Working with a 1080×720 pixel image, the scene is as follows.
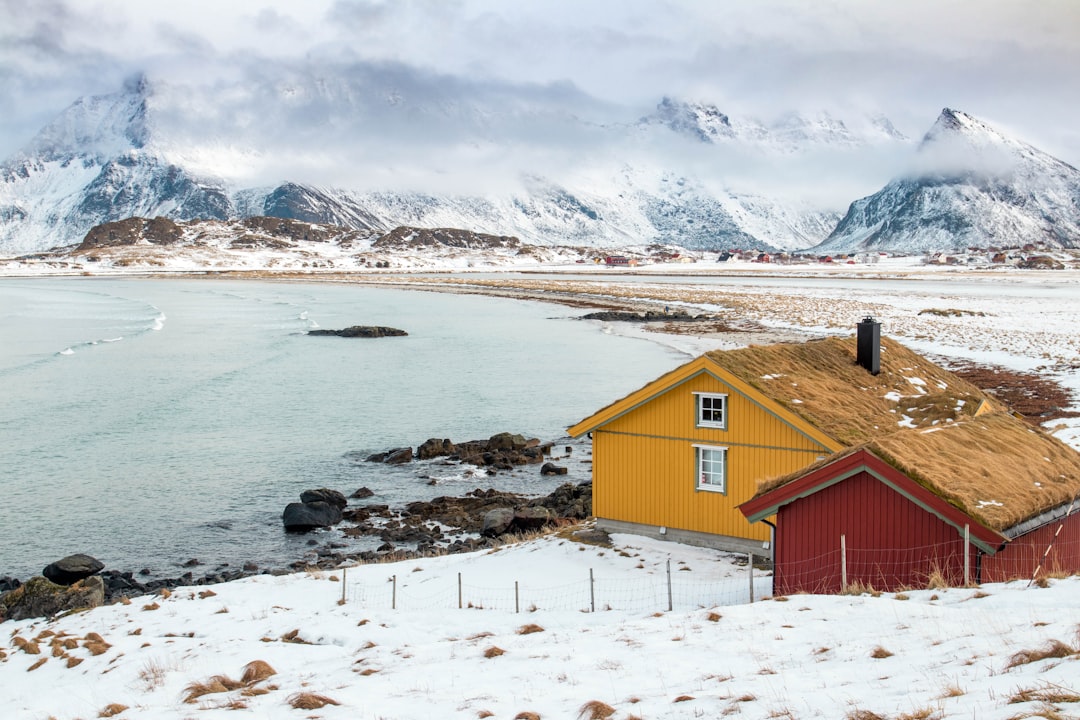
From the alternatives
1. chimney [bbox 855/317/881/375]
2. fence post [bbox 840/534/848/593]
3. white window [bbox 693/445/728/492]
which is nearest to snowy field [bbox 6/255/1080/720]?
fence post [bbox 840/534/848/593]

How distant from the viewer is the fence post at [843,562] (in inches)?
551

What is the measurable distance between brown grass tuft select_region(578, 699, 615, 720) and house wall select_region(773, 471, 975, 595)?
5.89m

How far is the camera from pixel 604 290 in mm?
140500

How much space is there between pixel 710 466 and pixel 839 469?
5.42m

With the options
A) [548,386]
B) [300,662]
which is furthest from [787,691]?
[548,386]

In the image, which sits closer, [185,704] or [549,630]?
[185,704]

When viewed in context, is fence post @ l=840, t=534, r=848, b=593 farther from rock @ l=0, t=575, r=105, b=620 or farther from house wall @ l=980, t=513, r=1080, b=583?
rock @ l=0, t=575, r=105, b=620

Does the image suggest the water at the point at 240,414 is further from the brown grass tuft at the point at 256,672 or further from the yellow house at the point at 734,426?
the brown grass tuft at the point at 256,672

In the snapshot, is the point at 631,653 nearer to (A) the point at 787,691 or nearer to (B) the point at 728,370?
(A) the point at 787,691

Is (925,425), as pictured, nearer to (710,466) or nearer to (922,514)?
(710,466)

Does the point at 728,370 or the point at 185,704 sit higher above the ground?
the point at 728,370

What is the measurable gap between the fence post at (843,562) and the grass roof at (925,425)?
1248 millimetres

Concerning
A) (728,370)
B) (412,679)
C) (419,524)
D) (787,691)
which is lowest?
(419,524)

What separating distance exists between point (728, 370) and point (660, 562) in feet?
13.6
